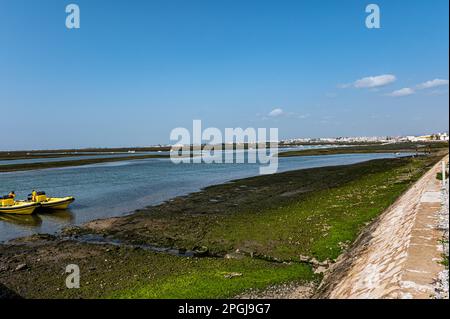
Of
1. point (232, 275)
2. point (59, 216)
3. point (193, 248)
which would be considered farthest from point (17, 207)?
point (232, 275)

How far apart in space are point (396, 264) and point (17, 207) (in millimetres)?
33878

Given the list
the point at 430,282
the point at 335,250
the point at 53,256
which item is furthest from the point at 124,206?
the point at 430,282

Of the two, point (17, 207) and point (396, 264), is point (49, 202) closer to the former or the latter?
point (17, 207)

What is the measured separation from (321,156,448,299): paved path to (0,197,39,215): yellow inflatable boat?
29.9m

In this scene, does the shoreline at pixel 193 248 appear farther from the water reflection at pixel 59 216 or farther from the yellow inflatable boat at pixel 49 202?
the yellow inflatable boat at pixel 49 202

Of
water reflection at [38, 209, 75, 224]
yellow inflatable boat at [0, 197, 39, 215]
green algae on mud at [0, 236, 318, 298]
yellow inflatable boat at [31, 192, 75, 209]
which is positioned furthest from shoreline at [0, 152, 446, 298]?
yellow inflatable boat at [0, 197, 39, 215]

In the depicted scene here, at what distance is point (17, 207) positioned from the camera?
30.6 m

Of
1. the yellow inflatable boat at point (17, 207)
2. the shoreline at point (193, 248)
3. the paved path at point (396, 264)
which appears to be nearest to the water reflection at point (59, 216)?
the yellow inflatable boat at point (17, 207)

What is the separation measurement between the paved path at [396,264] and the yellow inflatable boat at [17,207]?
29.9m

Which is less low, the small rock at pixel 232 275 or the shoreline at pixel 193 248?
the small rock at pixel 232 275

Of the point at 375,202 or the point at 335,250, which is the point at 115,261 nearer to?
the point at 335,250

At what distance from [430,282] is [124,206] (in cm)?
3062

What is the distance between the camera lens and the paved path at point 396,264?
289 inches

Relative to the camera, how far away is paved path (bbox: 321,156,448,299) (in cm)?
733
